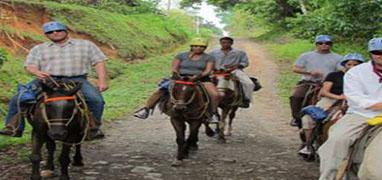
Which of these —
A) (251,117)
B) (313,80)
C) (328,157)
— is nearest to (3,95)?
(251,117)

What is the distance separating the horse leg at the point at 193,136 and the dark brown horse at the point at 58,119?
2.10 metres

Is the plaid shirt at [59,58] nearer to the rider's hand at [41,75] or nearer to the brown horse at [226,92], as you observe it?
the rider's hand at [41,75]

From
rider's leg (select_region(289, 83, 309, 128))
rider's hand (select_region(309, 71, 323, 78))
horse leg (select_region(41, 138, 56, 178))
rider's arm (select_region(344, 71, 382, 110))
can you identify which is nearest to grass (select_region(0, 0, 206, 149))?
horse leg (select_region(41, 138, 56, 178))

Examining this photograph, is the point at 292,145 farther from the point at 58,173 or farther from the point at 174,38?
the point at 174,38

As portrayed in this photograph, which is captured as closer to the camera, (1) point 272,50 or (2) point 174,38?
(1) point 272,50

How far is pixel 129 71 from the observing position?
22.5 m

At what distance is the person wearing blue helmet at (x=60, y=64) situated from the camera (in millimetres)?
7281

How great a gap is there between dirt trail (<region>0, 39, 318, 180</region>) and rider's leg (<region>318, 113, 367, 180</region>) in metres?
2.32

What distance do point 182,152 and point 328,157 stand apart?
11.5 feet

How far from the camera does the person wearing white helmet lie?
5.38 m

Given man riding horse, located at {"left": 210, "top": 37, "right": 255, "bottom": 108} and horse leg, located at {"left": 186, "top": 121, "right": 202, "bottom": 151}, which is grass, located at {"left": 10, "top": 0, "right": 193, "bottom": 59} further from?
horse leg, located at {"left": 186, "top": 121, "right": 202, "bottom": 151}

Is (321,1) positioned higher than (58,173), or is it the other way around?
(321,1)

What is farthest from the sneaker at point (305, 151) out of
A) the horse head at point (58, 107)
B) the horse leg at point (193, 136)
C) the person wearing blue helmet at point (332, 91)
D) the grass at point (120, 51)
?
the grass at point (120, 51)

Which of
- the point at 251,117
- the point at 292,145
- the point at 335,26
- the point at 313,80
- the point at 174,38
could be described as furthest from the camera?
the point at 174,38
